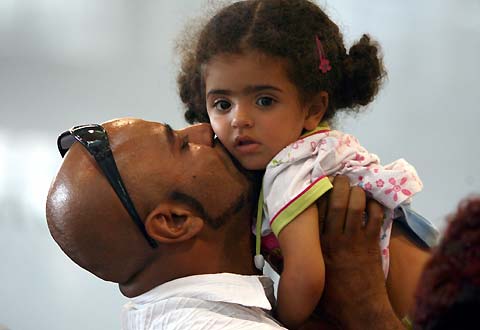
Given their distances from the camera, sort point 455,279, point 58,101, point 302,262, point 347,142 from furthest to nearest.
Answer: point 58,101
point 347,142
point 302,262
point 455,279

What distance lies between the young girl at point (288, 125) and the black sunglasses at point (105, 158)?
220 millimetres

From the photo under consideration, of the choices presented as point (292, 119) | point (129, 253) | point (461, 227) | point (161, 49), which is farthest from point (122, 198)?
point (161, 49)

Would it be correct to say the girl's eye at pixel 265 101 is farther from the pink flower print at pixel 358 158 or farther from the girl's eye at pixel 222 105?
the pink flower print at pixel 358 158

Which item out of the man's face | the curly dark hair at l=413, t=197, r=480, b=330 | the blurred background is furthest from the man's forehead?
the blurred background

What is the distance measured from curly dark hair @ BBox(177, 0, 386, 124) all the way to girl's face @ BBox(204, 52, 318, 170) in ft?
0.07

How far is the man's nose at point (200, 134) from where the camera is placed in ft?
4.29

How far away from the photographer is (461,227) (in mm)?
465

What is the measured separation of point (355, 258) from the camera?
4.10 ft

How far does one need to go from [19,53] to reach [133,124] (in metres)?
2.20

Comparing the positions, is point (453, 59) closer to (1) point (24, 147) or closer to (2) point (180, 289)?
(2) point (180, 289)

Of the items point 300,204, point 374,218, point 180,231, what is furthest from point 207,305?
point 374,218

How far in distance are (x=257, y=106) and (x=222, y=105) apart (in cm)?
8

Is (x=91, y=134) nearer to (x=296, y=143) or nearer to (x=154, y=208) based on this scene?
(x=154, y=208)

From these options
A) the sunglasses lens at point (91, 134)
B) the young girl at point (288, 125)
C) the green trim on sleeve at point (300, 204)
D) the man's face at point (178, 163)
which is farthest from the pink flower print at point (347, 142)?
the sunglasses lens at point (91, 134)
